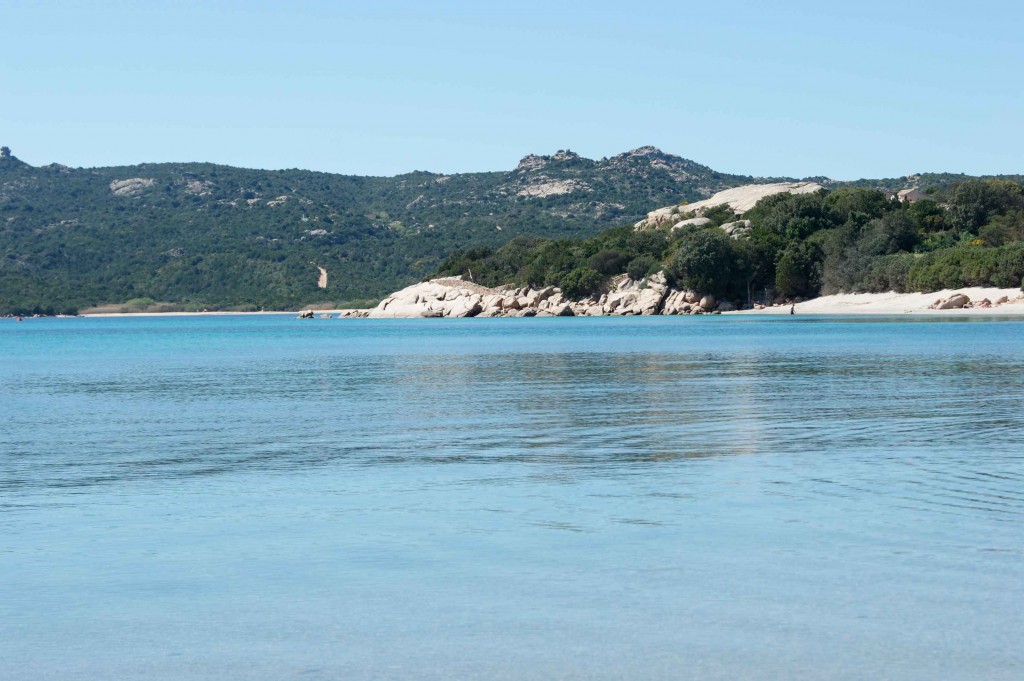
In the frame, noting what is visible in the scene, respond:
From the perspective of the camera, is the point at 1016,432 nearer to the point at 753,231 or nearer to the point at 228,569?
the point at 228,569

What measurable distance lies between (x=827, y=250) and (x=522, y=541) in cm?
12023

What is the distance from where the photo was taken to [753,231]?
134 meters

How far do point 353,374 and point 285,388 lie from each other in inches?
244

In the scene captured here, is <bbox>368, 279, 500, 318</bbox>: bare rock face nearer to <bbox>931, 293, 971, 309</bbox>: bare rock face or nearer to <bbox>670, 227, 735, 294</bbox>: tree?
<bbox>670, 227, 735, 294</bbox>: tree

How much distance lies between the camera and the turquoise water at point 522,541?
290 inches

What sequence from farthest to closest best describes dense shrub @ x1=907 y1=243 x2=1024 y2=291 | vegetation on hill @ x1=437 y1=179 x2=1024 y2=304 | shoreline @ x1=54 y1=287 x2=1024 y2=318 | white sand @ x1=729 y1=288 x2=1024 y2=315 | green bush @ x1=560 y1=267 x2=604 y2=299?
green bush @ x1=560 y1=267 x2=604 y2=299, vegetation on hill @ x1=437 y1=179 x2=1024 y2=304, dense shrub @ x1=907 y1=243 x2=1024 y2=291, white sand @ x1=729 y1=288 x2=1024 y2=315, shoreline @ x1=54 y1=287 x2=1024 y2=318

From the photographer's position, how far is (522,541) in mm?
10547

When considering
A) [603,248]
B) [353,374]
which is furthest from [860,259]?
[353,374]

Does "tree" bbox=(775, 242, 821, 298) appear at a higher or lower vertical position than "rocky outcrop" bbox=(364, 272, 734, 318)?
higher

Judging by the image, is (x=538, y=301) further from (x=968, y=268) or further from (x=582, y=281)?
(x=968, y=268)

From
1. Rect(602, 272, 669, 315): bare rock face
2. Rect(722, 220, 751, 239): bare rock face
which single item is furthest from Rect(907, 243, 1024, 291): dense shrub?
Rect(722, 220, 751, 239): bare rock face

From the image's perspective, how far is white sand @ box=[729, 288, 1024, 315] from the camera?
3841 inches

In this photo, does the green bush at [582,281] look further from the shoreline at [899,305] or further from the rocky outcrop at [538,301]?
the shoreline at [899,305]

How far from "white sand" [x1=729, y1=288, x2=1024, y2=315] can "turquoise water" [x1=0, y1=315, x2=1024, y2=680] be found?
78.7 metres
